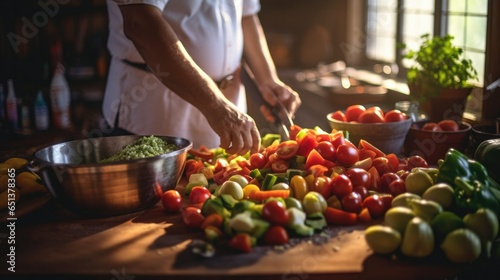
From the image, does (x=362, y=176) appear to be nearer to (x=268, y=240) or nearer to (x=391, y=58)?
(x=268, y=240)

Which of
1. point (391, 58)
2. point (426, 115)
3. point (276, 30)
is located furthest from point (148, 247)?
point (276, 30)

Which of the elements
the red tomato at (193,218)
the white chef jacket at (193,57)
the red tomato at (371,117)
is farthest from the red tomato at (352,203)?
the white chef jacket at (193,57)

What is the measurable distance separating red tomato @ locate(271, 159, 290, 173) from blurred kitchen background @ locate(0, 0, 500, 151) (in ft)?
4.80

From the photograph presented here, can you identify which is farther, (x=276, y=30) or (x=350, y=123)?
(x=276, y=30)

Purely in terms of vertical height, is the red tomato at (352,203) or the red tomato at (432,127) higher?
the red tomato at (432,127)

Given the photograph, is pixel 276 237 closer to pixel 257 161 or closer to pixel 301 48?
pixel 257 161

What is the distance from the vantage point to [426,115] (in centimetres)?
224

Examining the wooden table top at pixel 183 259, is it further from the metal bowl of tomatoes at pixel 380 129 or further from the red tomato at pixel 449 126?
the red tomato at pixel 449 126

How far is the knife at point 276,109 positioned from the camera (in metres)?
2.07

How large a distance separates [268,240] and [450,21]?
7.25ft

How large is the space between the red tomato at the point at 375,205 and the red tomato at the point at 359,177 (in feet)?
0.22

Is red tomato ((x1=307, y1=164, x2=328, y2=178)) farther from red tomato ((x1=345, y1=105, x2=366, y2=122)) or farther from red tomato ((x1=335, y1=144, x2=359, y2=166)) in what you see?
red tomato ((x1=345, y1=105, x2=366, y2=122))

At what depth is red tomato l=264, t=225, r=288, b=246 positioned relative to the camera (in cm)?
124

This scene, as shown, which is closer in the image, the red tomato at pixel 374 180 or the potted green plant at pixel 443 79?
the red tomato at pixel 374 180
